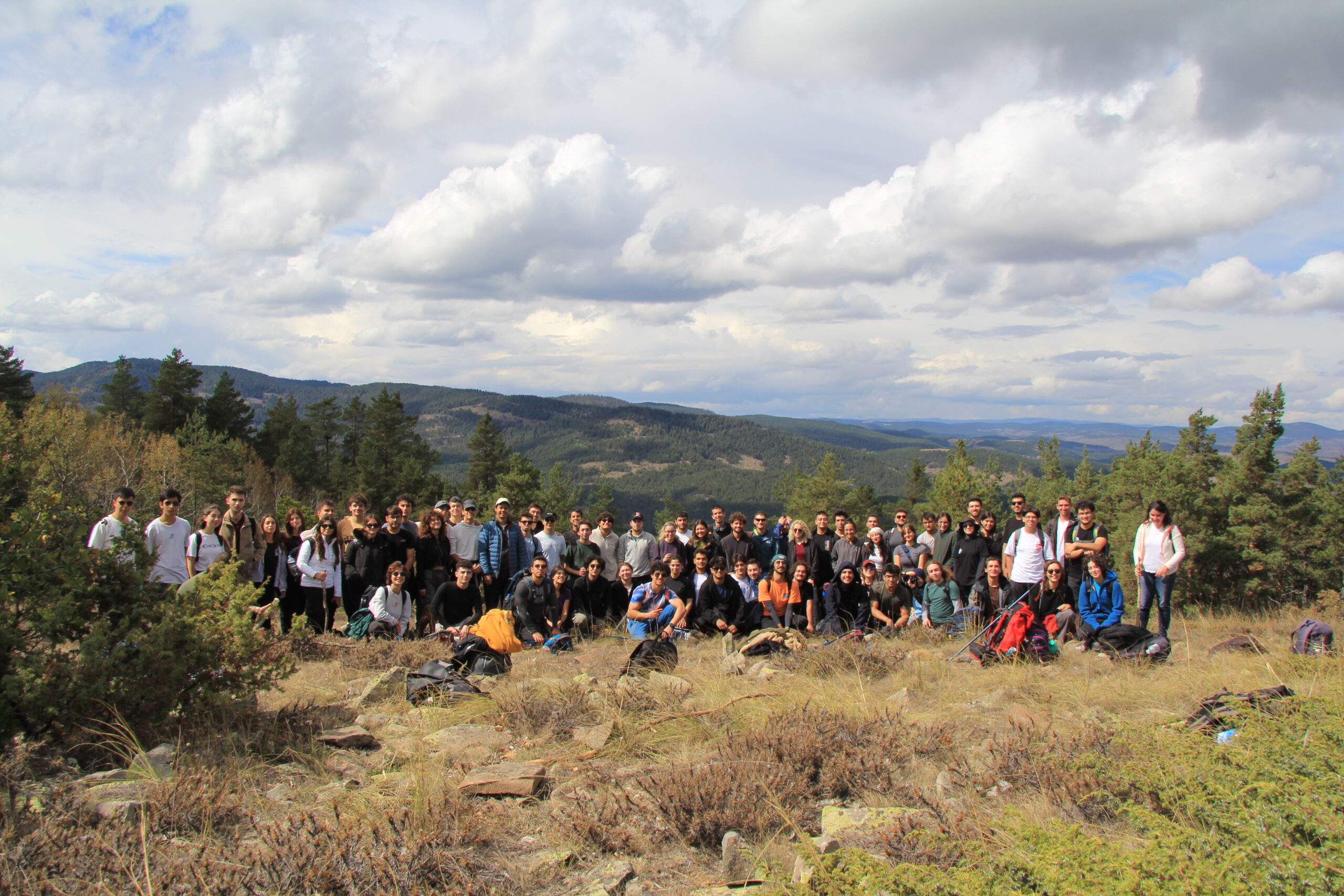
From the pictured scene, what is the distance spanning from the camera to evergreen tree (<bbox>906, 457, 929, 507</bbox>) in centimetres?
5816

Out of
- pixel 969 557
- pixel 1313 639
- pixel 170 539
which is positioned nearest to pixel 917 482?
pixel 969 557

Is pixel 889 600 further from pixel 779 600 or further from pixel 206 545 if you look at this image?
pixel 206 545

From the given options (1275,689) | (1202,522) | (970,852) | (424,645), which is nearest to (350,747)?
(424,645)

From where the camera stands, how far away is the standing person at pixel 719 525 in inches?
411

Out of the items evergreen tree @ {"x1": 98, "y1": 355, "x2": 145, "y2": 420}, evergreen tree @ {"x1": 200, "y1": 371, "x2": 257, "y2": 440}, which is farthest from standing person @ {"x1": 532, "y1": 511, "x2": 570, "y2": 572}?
evergreen tree @ {"x1": 98, "y1": 355, "x2": 145, "y2": 420}

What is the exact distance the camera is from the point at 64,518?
4367 mm

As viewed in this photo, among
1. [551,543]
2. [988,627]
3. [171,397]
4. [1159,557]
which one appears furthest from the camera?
[171,397]

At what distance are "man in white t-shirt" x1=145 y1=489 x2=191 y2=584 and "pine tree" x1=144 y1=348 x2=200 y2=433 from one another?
4148 cm

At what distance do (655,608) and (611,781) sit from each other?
4.83 m

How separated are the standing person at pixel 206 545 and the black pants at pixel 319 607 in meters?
1.17

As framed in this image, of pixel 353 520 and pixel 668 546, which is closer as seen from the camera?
pixel 353 520

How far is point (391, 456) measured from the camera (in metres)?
46.4

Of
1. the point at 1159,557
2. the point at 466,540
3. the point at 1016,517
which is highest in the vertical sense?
the point at 1016,517

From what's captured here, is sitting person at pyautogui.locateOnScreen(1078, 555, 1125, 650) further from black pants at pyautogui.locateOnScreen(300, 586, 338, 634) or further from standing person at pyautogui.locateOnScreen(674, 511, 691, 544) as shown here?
black pants at pyautogui.locateOnScreen(300, 586, 338, 634)
